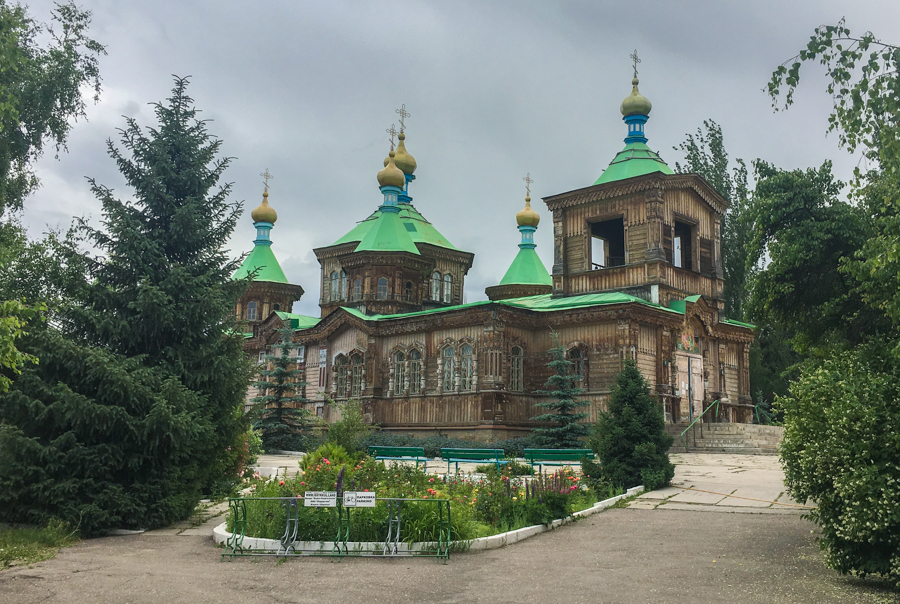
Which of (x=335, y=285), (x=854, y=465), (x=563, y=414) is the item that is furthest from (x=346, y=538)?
(x=335, y=285)

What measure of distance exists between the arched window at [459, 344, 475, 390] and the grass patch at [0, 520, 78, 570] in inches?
599

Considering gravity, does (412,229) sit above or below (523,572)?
above

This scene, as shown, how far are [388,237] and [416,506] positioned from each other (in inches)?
894

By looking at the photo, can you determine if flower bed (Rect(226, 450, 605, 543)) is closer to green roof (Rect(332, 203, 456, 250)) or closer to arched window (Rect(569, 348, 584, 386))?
arched window (Rect(569, 348, 584, 386))

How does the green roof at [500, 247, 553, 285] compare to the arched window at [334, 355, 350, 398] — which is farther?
the green roof at [500, 247, 553, 285]

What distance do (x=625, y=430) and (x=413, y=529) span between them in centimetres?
548

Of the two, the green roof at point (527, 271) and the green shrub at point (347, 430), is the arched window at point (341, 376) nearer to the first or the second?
the green shrub at point (347, 430)

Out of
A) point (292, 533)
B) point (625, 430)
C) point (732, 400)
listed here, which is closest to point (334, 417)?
point (732, 400)

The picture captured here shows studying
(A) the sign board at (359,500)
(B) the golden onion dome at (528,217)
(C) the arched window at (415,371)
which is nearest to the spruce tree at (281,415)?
(C) the arched window at (415,371)

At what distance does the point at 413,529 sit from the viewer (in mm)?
8938

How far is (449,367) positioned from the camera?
2494cm

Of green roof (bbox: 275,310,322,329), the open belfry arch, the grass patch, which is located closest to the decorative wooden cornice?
the open belfry arch

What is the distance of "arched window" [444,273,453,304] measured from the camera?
33531 millimetres

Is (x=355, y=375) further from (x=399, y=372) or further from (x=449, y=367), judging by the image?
(x=449, y=367)
